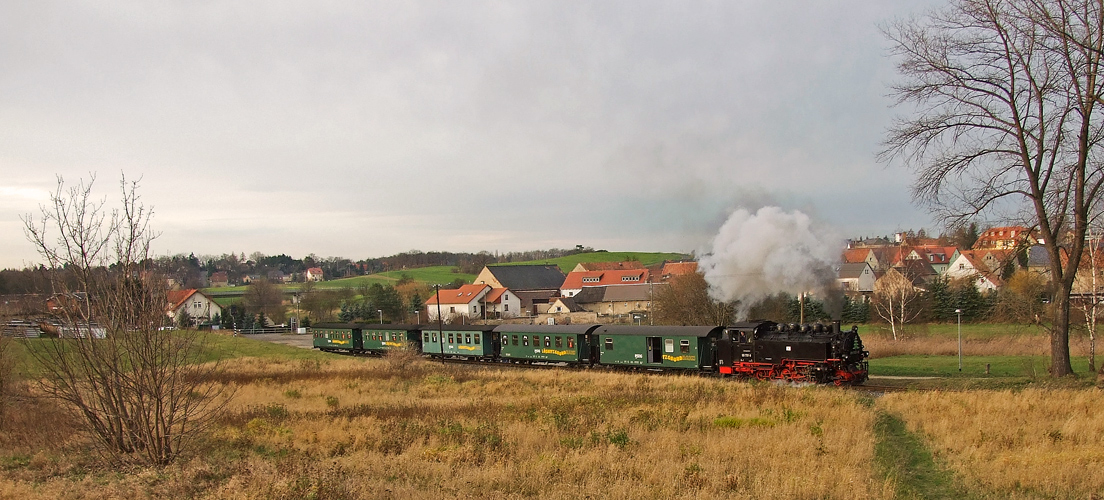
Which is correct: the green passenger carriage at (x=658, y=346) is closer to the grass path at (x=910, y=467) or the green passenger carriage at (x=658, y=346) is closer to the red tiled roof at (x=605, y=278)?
the grass path at (x=910, y=467)

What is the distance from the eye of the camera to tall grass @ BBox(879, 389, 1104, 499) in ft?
33.8

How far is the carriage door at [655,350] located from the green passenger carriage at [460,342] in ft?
43.0

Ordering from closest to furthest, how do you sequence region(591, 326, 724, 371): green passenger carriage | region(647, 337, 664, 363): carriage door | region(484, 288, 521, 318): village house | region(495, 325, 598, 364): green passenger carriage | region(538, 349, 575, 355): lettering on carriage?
region(591, 326, 724, 371): green passenger carriage
region(647, 337, 664, 363): carriage door
region(495, 325, 598, 364): green passenger carriage
region(538, 349, 575, 355): lettering on carriage
region(484, 288, 521, 318): village house

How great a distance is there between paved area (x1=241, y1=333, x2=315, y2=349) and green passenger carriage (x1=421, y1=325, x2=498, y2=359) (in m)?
17.5

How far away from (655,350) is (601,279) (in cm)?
5780

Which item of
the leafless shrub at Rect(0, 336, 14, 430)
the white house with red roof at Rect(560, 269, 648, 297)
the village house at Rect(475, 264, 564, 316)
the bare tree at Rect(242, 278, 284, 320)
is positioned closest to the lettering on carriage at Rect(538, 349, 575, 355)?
the leafless shrub at Rect(0, 336, 14, 430)

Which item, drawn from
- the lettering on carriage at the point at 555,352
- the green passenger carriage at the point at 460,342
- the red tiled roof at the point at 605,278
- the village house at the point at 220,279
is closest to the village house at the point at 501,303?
the red tiled roof at the point at 605,278

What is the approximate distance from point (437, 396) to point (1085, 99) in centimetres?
2297


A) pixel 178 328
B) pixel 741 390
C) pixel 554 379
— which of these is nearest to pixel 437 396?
pixel 554 379

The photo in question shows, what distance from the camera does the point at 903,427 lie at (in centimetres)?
1623

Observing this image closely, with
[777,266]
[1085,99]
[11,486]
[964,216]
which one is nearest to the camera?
[11,486]

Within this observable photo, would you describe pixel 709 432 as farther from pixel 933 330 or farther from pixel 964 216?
pixel 933 330

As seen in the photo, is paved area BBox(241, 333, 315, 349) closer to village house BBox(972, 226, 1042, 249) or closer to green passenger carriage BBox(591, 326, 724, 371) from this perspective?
green passenger carriage BBox(591, 326, 724, 371)

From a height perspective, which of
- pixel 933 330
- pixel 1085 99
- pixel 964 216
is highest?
pixel 1085 99
